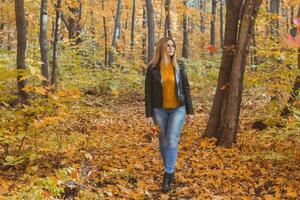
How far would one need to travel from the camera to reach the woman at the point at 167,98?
558 cm

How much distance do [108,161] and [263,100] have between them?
9.07 meters

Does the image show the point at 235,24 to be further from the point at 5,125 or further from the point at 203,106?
the point at 203,106

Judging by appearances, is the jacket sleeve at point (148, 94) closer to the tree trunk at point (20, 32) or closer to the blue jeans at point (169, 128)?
the blue jeans at point (169, 128)

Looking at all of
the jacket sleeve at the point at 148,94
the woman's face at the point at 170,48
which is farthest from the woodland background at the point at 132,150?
the woman's face at the point at 170,48

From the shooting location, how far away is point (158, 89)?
18.4 ft

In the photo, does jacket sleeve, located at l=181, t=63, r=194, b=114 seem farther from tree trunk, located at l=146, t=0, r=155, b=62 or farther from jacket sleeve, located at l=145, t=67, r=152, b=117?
tree trunk, located at l=146, t=0, r=155, b=62

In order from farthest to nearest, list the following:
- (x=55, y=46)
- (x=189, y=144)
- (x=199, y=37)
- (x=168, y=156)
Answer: (x=199, y=37)
(x=55, y=46)
(x=189, y=144)
(x=168, y=156)

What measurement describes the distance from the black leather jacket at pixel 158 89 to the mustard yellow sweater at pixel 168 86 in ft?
0.15

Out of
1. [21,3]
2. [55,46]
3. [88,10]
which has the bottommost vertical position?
[55,46]

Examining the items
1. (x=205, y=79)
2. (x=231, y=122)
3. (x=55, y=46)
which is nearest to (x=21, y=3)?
(x=55, y=46)

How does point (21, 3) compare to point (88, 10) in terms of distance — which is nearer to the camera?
point (21, 3)

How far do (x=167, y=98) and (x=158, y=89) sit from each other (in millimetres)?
181

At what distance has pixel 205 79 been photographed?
21.0 metres

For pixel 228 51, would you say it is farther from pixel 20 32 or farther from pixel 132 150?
pixel 20 32
